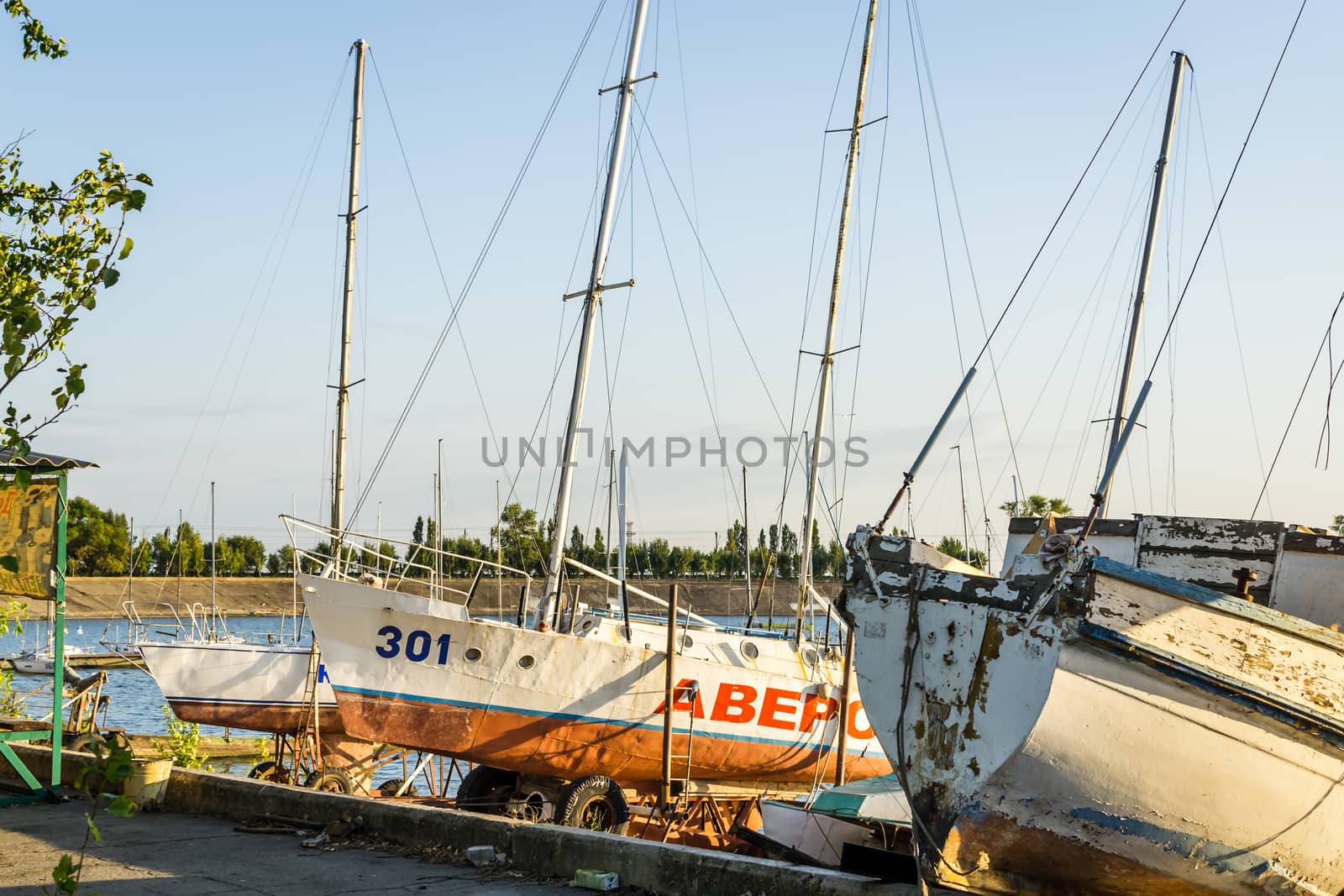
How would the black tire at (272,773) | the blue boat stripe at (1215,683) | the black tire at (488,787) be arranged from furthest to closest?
1. the black tire at (272,773)
2. the black tire at (488,787)
3. the blue boat stripe at (1215,683)

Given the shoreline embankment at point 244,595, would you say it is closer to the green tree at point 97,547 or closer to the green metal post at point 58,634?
the green tree at point 97,547

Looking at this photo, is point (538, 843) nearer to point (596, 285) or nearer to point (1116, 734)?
point (1116, 734)

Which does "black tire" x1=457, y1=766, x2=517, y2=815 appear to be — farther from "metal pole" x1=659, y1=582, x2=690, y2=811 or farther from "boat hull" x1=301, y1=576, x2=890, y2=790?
"metal pole" x1=659, y1=582, x2=690, y2=811

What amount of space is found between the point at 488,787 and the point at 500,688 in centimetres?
197

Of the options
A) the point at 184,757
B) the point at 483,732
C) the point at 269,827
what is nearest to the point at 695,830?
the point at 483,732

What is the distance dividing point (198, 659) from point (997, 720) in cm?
1797

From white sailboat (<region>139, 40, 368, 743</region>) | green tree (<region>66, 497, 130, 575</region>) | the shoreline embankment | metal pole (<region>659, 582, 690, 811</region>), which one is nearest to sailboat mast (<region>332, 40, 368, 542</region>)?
white sailboat (<region>139, 40, 368, 743</region>)

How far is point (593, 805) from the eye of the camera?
14.7 metres

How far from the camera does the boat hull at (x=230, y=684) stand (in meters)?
21.9

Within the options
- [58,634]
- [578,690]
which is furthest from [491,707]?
[58,634]

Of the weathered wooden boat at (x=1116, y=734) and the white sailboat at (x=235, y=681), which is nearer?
the weathered wooden boat at (x=1116, y=734)

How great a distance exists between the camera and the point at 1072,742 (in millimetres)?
7773

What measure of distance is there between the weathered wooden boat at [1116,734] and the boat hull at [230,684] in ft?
53.6

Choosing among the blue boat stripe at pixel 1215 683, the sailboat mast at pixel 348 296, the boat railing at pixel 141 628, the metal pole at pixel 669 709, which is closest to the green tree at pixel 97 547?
the boat railing at pixel 141 628
